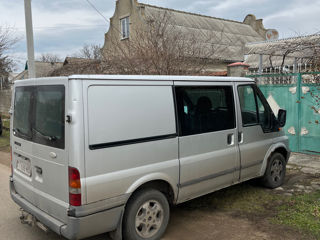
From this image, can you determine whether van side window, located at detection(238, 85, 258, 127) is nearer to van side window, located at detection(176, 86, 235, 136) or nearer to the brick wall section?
van side window, located at detection(176, 86, 235, 136)

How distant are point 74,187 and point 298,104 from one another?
6.49 metres

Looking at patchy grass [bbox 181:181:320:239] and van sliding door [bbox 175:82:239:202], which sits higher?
van sliding door [bbox 175:82:239:202]

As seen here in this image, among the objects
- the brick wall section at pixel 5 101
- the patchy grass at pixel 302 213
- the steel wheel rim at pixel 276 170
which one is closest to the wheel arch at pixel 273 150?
the steel wheel rim at pixel 276 170

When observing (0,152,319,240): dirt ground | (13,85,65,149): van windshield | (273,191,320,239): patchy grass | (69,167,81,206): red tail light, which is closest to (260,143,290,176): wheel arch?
(0,152,319,240): dirt ground

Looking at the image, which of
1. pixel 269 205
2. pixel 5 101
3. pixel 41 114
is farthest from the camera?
pixel 5 101

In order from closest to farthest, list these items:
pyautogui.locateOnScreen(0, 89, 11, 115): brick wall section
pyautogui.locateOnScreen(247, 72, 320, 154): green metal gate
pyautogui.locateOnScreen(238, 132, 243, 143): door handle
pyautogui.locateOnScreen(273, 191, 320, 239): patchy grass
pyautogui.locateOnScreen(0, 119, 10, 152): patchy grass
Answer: pyautogui.locateOnScreen(273, 191, 320, 239): patchy grass → pyautogui.locateOnScreen(238, 132, 243, 143): door handle → pyautogui.locateOnScreen(247, 72, 320, 154): green metal gate → pyautogui.locateOnScreen(0, 119, 10, 152): patchy grass → pyautogui.locateOnScreen(0, 89, 11, 115): brick wall section

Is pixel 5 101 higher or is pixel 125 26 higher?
pixel 125 26

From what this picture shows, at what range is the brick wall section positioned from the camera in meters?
19.8

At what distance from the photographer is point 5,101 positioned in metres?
20.5

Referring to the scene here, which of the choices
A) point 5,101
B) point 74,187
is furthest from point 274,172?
point 5,101

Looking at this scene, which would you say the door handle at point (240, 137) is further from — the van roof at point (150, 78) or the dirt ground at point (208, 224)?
the dirt ground at point (208, 224)

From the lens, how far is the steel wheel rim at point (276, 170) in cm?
540

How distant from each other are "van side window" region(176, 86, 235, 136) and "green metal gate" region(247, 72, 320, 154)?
3873mm

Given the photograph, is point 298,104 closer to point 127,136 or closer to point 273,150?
point 273,150
